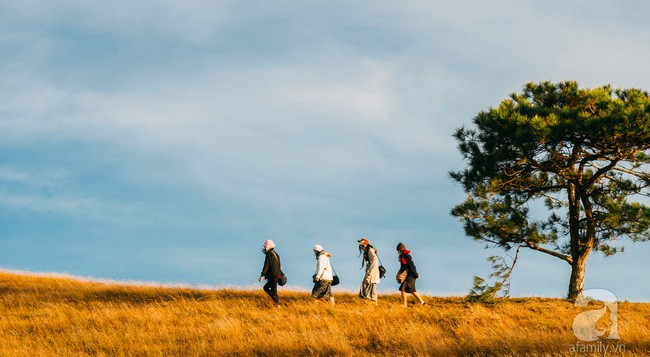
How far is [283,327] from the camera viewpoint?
1527 centimetres

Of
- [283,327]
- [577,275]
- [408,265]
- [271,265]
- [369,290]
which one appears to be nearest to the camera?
[283,327]

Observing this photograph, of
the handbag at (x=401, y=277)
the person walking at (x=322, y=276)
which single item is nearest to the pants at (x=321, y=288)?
the person walking at (x=322, y=276)

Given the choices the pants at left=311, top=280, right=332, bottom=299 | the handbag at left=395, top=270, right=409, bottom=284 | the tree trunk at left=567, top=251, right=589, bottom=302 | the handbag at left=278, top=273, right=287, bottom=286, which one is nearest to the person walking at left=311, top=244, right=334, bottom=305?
the pants at left=311, top=280, right=332, bottom=299

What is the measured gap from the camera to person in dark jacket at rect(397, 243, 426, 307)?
1911 centimetres

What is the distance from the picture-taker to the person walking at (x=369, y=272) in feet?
63.9

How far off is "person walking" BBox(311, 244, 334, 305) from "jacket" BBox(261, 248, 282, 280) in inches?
45.1

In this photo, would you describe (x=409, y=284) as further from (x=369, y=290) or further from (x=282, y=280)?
(x=282, y=280)

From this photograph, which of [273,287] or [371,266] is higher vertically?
[371,266]

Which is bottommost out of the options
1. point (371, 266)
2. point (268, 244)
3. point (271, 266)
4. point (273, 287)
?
point (273, 287)

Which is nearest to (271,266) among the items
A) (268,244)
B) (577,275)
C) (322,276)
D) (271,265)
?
(271,265)

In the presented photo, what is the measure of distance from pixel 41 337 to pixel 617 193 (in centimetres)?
1813

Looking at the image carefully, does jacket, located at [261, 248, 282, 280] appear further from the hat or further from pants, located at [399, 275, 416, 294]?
pants, located at [399, 275, 416, 294]

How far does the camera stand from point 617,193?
21.7m

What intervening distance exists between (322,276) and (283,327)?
388cm
